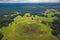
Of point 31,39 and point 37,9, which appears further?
point 37,9

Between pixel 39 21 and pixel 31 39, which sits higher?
pixel 39 21

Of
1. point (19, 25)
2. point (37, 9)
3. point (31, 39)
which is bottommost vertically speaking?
point (31, 39)

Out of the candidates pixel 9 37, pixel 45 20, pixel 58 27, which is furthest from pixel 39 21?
pixel 9 37

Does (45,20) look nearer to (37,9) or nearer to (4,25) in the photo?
(37,9)

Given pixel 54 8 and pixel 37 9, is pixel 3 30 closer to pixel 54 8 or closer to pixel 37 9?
pixel 37 9

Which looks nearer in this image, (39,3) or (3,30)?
(3,30)

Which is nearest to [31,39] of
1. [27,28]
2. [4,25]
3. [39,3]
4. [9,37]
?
[27,28]
